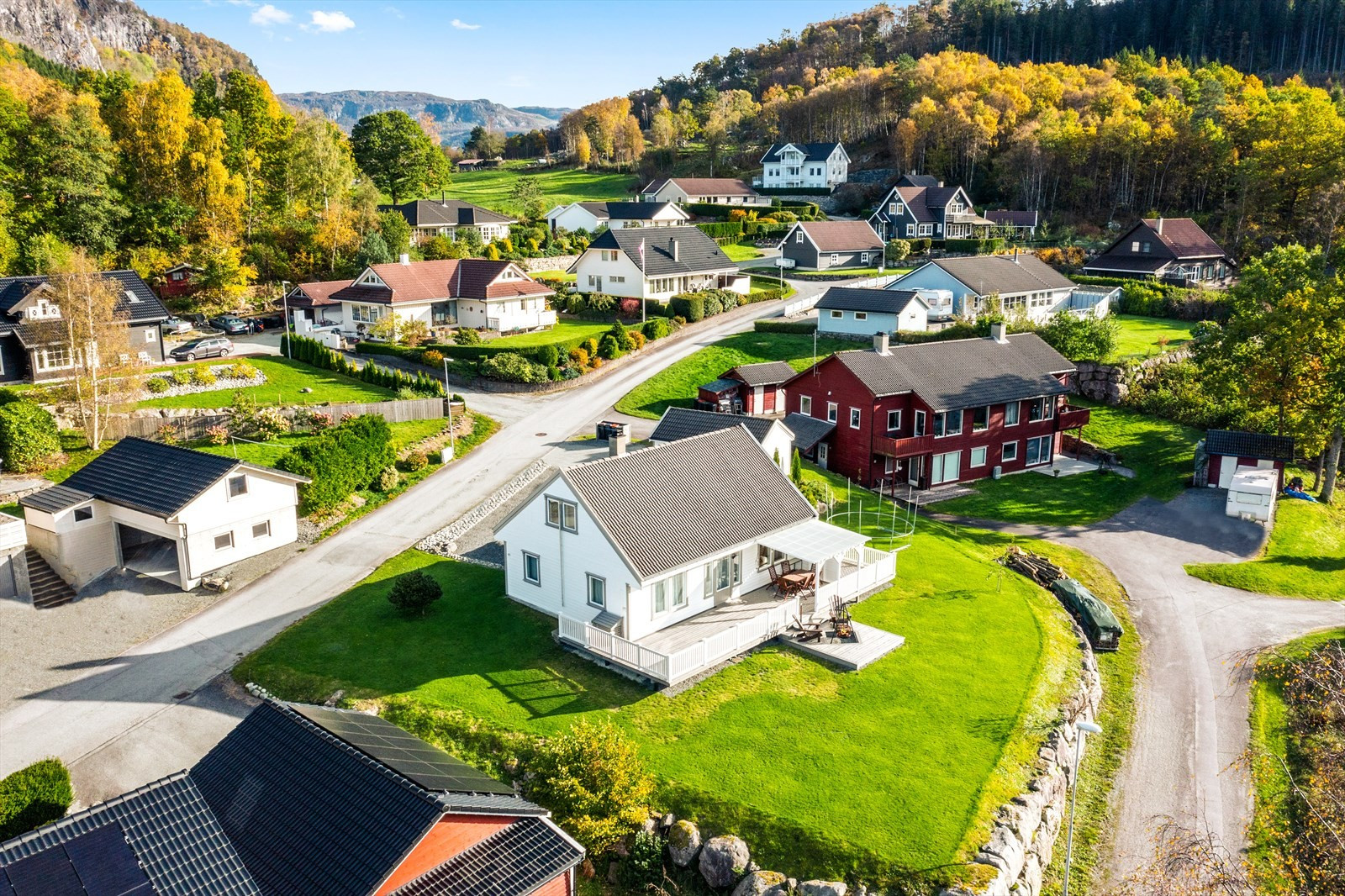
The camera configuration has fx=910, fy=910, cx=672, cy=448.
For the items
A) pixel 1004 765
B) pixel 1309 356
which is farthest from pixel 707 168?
pixel 1004 765

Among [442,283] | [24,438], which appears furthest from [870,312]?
[24,438]

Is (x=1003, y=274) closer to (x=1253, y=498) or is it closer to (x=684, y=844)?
(x=1253, y=498)

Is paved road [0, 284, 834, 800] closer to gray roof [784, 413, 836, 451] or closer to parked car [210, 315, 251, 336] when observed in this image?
gray roof [784, 413, 836, 451]

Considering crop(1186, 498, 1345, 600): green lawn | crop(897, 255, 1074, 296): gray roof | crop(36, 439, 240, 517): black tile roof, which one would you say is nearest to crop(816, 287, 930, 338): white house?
crop(897, 255, 1074, 296): gray roof

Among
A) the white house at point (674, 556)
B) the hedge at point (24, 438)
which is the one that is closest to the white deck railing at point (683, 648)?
the white house at point (674, 556)

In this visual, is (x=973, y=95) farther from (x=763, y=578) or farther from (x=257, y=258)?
(x=763, y=578)

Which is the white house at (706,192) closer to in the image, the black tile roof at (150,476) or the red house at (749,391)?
the red house at (749,391)
